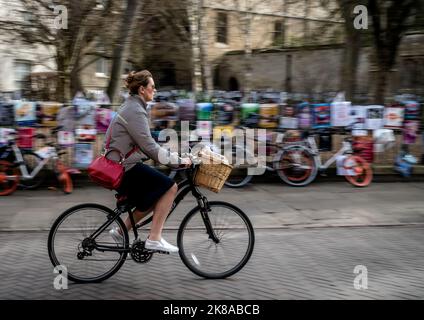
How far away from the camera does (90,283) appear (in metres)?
5.51

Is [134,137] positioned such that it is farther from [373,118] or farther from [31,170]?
[373,118]

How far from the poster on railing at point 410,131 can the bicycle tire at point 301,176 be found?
7.28 ft

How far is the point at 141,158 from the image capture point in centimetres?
545

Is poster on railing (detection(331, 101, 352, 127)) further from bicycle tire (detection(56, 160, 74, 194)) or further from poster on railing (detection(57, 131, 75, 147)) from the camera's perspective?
bicycle tire (detection(56, 160, 74, 194))

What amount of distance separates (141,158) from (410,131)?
8212 millimetres

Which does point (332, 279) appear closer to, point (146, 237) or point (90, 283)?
point (146, 237)

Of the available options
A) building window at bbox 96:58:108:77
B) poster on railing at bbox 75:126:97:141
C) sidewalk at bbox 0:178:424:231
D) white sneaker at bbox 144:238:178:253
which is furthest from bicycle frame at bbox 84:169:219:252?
building window at bbox 96:58:108:77

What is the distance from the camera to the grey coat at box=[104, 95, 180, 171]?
5.29m

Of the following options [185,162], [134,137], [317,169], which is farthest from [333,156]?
[134,137]

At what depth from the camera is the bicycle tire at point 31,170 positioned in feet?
35.4

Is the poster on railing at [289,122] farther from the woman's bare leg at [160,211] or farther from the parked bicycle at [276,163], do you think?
the woman's bare leg at [160,211]

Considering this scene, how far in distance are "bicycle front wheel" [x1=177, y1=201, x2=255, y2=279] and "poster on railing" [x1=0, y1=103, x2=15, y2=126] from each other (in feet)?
21.3

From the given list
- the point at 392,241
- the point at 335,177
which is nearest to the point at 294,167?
the point at 335,177

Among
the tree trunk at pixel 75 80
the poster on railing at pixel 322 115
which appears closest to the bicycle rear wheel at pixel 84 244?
the poster on railing at pixel 322 115
